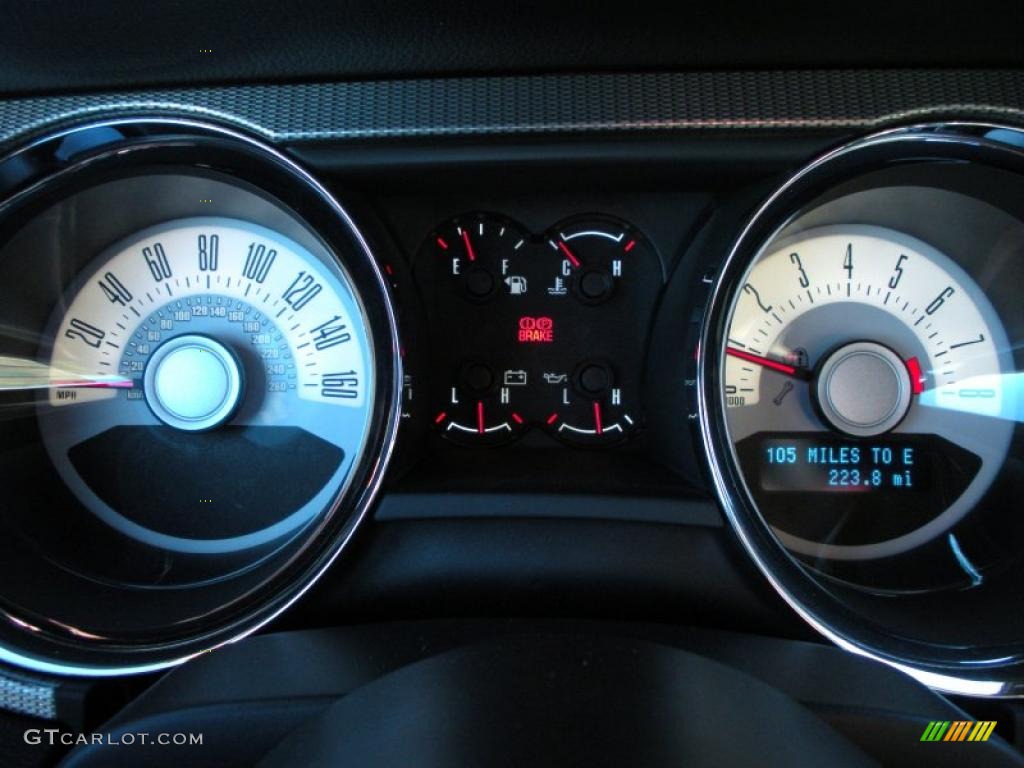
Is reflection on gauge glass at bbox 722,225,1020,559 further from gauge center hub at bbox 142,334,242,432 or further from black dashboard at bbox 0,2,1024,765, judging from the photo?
gauge center hub at bbox 142,334,242,432

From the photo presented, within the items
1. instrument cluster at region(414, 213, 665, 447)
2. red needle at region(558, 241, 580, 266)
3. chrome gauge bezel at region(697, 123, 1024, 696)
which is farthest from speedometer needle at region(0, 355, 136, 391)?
chrome gauge bezel at region(697, 123, 1024, 696)

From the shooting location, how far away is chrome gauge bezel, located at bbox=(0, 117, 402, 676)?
1.62 m

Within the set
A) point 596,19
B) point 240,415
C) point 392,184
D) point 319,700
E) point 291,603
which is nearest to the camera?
point 319,700

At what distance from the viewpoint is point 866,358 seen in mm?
1860

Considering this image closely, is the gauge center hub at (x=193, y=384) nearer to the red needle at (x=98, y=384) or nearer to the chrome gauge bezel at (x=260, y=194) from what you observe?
the red needle at (x=98, y=384)

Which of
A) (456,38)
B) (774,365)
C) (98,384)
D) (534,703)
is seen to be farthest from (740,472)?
(98,384)

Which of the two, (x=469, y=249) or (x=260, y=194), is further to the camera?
(x=469, y=249)

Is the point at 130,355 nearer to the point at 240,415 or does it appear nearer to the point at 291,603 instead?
the point at 240,415

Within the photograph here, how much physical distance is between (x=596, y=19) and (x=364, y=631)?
1037mm

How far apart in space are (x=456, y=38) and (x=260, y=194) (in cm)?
52

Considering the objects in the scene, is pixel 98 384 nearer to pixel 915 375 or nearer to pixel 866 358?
pixel 866 358

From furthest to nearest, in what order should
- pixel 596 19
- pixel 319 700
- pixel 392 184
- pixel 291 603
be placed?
pixel 392 184 < pixel 291 603 < pixel 596 19 < pixel 319 700

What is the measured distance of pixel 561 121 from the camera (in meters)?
1.63

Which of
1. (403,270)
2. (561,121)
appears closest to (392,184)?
(403,270)
